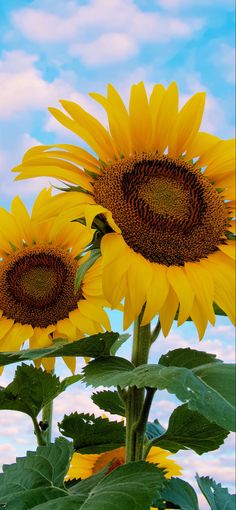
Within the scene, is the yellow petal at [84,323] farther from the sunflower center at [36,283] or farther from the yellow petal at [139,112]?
the yellow petal at [139,112]

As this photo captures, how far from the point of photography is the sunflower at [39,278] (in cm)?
348

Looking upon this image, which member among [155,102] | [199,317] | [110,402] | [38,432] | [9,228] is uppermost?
[155,102]

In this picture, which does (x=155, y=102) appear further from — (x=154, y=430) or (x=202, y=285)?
(x=154, y=430)

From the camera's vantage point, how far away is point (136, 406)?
7.49 ft

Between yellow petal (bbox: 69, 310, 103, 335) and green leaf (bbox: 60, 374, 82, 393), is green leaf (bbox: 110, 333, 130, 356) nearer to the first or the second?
green leaf (bbox: 60, 374, 82, 393)

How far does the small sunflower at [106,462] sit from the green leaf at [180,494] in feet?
2.09

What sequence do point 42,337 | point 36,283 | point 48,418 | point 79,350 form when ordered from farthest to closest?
point 36,283
point 42,337
point 48,418
point 79,350

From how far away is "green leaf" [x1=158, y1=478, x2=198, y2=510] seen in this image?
254cm

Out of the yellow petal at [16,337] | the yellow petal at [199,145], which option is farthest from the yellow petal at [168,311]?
the yellow petal at [16,337]

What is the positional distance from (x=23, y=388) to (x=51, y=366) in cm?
73

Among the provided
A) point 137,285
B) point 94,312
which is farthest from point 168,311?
point 94,312

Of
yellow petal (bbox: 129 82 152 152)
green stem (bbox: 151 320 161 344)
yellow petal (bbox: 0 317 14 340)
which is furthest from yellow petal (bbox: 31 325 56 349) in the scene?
yellow petal (bbox: 129 82 152 152)

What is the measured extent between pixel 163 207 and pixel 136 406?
0.76 meters

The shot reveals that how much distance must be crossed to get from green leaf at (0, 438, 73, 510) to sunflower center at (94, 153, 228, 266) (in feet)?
2.30
